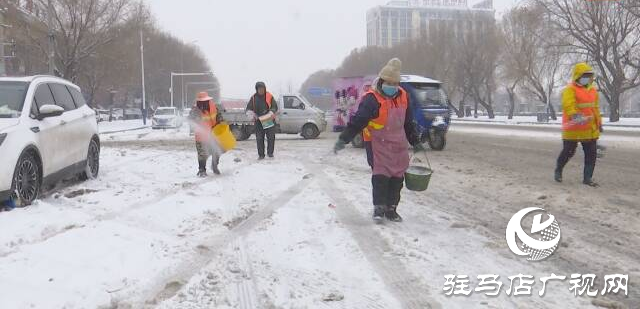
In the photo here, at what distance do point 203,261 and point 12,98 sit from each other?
13.2 feet

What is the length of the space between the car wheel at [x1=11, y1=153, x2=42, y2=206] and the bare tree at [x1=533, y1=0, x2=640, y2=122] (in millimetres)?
37788

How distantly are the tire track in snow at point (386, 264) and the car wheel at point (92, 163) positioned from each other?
4377 millimetres

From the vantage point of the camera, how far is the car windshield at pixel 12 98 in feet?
22.1

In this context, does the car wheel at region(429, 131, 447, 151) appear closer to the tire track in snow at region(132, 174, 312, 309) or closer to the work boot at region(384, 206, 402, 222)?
the tire track in snow at region(132, 174, 312, 309)

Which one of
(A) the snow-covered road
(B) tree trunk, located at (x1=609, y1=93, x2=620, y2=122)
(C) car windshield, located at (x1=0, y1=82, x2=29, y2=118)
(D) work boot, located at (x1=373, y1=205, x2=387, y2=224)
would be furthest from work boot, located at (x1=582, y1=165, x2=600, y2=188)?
(B) tree trunk, located at (x1=609, y1=93, x2=620, y2=122)

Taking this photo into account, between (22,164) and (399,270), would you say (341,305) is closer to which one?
(399,270)

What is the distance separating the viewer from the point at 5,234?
17.0 ft

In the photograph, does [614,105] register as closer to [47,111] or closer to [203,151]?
[203,151]

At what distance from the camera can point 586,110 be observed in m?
8.30

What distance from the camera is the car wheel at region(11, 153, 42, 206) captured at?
6344mm

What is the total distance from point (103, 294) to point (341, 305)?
1.53 m

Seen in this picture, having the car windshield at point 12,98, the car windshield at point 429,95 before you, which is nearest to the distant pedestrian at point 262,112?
the car windshield at point 429,95

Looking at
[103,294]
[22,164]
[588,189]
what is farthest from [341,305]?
[588,189]

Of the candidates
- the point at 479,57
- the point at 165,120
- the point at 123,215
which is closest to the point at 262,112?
the point at 123,215
